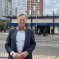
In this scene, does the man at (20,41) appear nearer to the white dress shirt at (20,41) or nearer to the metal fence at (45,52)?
the white dress shirt at (20,41)

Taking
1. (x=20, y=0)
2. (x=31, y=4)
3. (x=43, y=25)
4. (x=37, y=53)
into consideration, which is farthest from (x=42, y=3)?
(x=37, y=53)

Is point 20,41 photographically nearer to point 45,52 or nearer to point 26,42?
point 26,42

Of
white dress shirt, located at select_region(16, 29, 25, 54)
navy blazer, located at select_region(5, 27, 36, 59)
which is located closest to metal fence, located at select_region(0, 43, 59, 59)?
navy blazer, located at select_region(5, 27, 36, 59)

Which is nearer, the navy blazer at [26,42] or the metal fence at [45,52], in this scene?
the navy blazer at [26,42]

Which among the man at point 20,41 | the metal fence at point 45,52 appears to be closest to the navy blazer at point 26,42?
the man at point 20,41

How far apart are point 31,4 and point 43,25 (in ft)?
62.1

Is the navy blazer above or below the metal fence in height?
above

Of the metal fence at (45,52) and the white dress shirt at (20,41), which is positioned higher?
the white dress shirt at (20,41)

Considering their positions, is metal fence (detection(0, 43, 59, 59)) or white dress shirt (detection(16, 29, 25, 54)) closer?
white dress shirt (detection(16, 29, 25, 54))

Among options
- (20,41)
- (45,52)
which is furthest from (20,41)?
(45,52)

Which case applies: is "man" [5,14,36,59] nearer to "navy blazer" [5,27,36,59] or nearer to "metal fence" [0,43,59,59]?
"navy blazer" [5,27,36,59]

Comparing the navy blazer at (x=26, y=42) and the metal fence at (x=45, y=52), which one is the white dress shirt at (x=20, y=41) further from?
the metal fence at (x=45, y=52)

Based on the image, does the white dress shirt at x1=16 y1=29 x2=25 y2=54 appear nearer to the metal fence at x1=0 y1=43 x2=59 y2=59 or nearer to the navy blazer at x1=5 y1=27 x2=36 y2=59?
the navy blazer at x1=5 y1=27 x2=36 y2=59

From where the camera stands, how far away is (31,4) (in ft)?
150
